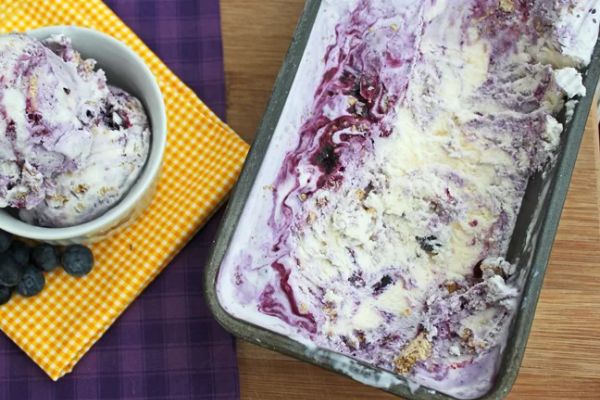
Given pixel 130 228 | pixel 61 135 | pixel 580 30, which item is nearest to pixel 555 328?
pixel 580 30

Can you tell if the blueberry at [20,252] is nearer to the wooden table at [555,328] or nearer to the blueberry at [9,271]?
the blueberry at [9,271]

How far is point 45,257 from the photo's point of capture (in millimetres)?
1290

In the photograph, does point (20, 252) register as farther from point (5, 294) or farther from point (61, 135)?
point (61, 135)

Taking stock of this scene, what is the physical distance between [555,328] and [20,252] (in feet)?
3.25

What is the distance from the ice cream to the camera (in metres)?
1.06

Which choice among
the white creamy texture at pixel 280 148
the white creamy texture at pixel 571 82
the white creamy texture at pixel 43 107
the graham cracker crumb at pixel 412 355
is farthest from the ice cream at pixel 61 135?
the white creamy texture at pixel 571 82

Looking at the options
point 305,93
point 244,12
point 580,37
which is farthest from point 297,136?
point 580,37

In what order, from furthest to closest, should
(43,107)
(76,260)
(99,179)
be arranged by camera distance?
1. (76,260)
2. (99,179)
3. (43,107)

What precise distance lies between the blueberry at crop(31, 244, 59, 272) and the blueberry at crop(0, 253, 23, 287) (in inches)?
1.3

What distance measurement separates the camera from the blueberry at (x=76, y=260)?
1.28 m

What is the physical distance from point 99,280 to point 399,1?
2.44 ft

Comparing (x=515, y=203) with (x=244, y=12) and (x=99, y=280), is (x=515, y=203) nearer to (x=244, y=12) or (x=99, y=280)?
(x=244, y=12)

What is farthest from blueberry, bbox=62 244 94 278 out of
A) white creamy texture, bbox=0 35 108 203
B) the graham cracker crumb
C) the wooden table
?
the graham cracker crumb

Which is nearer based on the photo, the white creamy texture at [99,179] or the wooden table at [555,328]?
the white creamy texture at [99,179]
